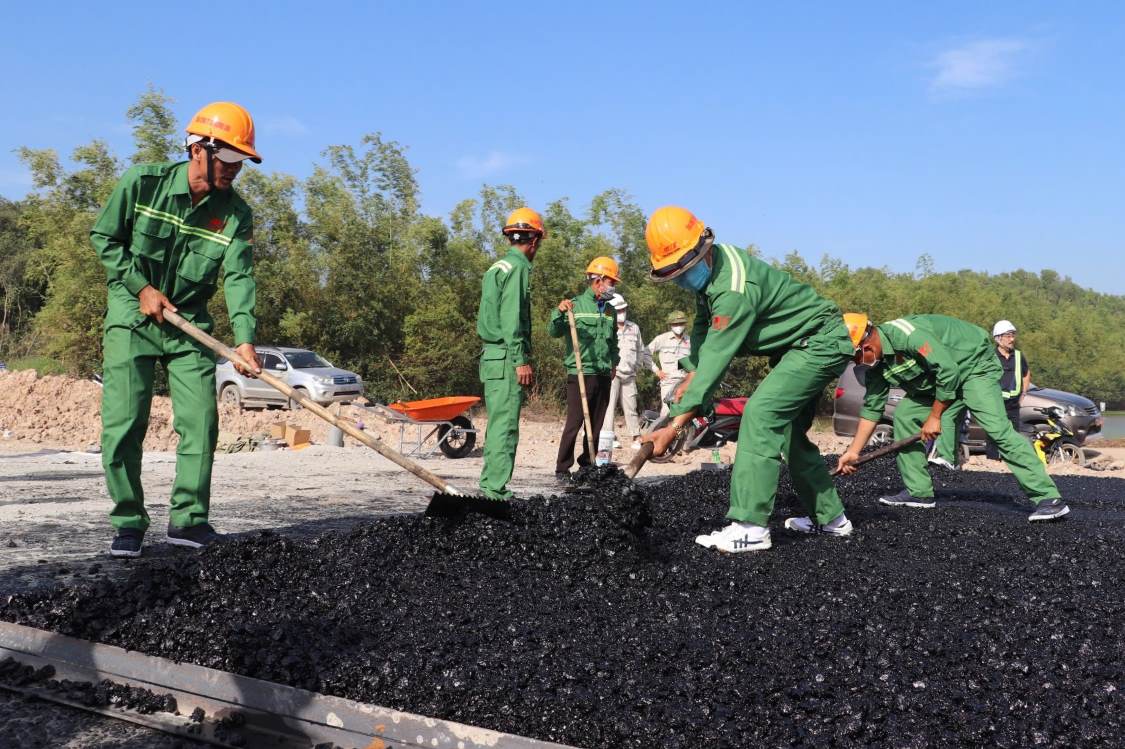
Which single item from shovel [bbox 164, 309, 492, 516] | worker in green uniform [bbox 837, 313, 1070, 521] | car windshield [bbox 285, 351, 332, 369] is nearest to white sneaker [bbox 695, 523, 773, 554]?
shovel [bbox 164, 309, 492, 516]

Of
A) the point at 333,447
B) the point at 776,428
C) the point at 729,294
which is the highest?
the point at 729,294

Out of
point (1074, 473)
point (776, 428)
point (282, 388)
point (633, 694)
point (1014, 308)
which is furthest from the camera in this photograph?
point (1014, 308)

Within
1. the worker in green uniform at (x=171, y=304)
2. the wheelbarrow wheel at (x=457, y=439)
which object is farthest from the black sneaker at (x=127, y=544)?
the wheelbarrow wheel at (x=457, y=439)

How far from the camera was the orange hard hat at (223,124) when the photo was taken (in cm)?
464

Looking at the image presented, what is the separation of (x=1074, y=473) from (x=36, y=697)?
1194 cm

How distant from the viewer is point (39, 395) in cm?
1507

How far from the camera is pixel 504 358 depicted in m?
6.35

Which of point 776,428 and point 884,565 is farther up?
point 776,428

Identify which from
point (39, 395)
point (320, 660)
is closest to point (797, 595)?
point (320, 660)

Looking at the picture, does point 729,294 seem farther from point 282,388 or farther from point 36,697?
point 36,697

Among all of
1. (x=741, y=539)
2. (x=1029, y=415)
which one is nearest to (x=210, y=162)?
(x=741, y=539)

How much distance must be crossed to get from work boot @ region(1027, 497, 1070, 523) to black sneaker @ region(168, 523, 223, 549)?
5305 mm

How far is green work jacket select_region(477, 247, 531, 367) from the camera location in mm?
6391

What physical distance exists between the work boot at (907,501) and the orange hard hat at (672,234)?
373 cm
